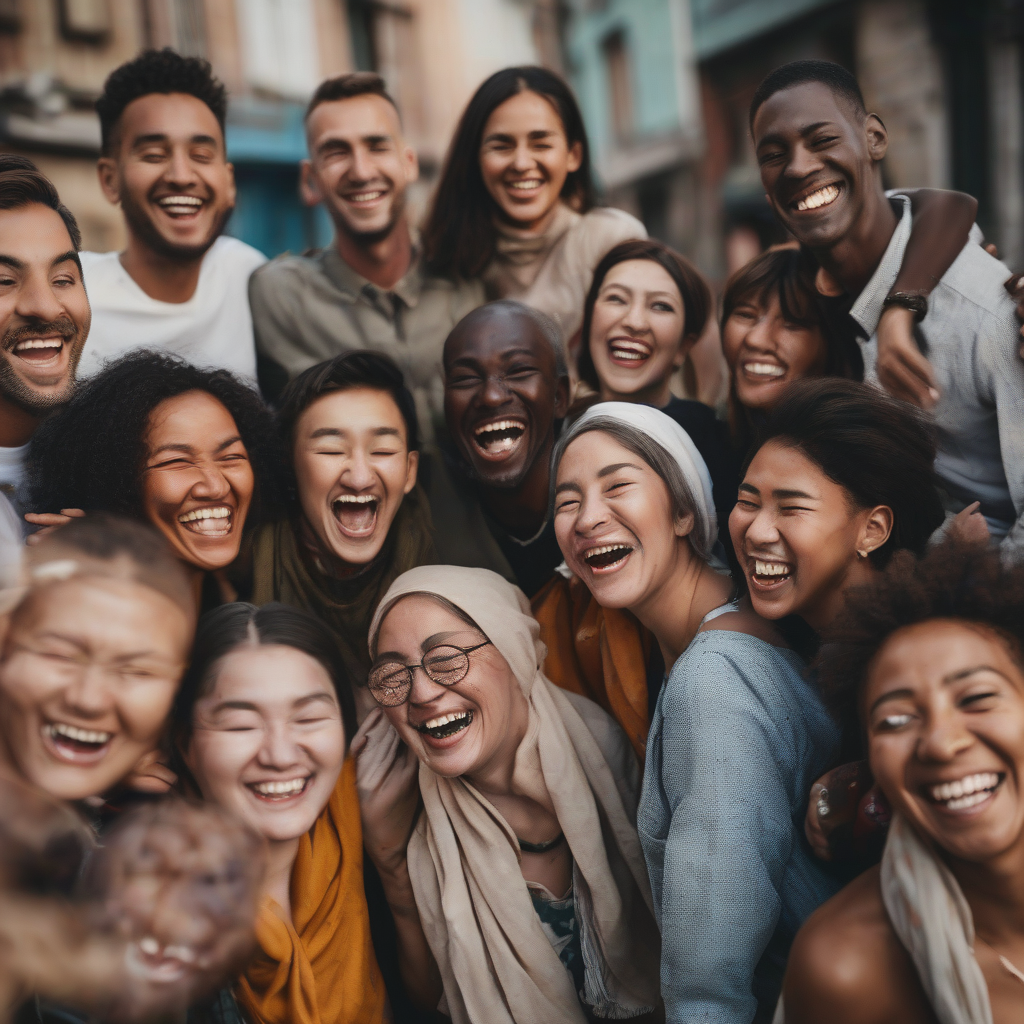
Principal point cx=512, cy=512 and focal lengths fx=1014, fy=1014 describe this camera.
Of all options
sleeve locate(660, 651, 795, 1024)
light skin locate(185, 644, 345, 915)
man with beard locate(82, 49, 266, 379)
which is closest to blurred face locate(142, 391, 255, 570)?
light skin locate(185, 644, 345, 915)

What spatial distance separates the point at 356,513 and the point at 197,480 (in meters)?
0.56

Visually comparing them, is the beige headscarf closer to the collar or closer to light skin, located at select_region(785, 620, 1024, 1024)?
light skin, located at select_region(785, 620, 1024, 1024)

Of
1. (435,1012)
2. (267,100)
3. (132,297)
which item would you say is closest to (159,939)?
(435,1012)

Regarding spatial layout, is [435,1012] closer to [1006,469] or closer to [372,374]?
[372,374]

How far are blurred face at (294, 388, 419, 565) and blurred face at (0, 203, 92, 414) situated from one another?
78 cm

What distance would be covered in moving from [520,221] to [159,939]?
3393mm

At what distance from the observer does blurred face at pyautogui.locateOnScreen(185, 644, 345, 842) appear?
8.78ft

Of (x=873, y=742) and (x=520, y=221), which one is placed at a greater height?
(x=520, y=221)

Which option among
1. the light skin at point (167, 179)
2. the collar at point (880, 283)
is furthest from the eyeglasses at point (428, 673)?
the light skin at point (167, 179)

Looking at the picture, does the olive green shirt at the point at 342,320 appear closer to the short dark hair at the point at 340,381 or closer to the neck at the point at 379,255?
the neck at the point at 379,255

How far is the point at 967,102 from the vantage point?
11.2 meters

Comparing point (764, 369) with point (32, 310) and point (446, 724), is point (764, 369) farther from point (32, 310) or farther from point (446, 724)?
point (32, 310)

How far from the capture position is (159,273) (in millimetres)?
4172

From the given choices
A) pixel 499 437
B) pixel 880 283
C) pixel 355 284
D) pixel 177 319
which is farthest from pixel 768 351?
pixel 177 319
